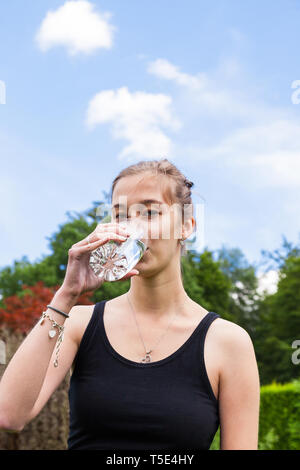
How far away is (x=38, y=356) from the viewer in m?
1.98

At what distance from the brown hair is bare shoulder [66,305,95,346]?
1.81 ft

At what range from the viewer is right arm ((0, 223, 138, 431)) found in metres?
1.97

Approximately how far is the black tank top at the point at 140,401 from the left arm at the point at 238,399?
54 mm

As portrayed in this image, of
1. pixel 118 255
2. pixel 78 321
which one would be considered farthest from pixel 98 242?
pixel 78 321

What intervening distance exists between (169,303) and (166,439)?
0.59 meters

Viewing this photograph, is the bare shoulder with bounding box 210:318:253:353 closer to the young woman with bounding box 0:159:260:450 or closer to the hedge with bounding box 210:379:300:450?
the young woman with bounding box 0:159:260:450

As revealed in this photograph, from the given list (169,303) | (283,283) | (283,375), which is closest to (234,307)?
(283,283)

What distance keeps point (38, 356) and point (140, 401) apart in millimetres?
429

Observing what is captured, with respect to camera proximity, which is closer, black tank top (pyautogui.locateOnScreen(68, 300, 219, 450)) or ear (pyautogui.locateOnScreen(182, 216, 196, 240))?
black tank top (pyautogui.locateOnScreen(68, 300, 219, 450))

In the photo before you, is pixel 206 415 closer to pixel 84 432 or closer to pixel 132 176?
pixel 84 432

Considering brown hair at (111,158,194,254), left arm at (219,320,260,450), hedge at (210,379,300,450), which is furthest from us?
hedge at (210,379,300,450)

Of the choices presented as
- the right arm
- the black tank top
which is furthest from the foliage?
the right arm
